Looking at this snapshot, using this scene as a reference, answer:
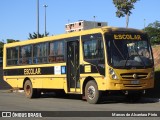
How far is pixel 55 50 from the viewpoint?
21297 mm

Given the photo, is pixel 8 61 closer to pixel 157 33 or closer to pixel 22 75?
pixel 22 75

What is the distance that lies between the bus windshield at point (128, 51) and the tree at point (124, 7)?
1500cm

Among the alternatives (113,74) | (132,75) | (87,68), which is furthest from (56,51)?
(132,75)

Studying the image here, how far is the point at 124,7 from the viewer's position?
33750 millimetres

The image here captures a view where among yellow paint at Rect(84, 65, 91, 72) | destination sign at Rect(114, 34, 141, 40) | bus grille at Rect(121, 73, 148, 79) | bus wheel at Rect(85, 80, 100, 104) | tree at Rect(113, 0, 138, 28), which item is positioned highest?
tree at Rect(113, 0, 138, 28)

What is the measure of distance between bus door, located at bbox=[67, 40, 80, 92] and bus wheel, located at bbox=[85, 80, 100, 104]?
3.17 ft

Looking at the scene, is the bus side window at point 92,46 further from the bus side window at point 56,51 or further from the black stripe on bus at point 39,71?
the bus side window at point 56,51

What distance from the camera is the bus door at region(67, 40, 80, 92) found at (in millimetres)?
19594

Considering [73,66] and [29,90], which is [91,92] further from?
[29,90]

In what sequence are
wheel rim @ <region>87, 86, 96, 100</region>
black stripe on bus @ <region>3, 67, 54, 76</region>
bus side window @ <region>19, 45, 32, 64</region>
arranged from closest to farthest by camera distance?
wheel rim @ <region>87, 86, 96, 100</region> < black stripe on bus @ <region>3, 67, 54, 76</region> < bus side window @ <region>19, 45, 32, 64</region>

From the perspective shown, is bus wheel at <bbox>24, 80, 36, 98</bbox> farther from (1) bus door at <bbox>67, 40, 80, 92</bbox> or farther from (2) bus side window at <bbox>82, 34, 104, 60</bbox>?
(2) bus side window at <bbox>82, 34, 104, 60</bbox>

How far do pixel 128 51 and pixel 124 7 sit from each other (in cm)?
1614

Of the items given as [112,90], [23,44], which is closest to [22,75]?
[23,44]

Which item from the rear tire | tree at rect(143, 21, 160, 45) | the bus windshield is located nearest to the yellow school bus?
the bus windshield
